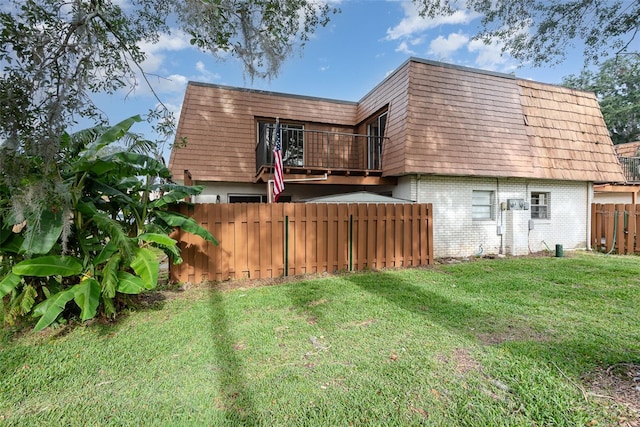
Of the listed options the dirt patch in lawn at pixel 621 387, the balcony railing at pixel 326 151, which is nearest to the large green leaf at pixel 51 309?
the dirt patch in lawn at pixel 621 387

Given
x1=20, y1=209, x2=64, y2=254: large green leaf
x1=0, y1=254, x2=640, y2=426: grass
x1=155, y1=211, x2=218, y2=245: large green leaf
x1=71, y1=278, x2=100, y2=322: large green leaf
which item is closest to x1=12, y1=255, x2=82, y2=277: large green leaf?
x1=20, y1=209, x2=64, y2=254: large green leaf

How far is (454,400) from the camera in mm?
2469

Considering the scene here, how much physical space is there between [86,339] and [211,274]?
286 centimetres

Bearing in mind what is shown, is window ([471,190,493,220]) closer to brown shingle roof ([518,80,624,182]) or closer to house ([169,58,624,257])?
house ([169,58,624,257])

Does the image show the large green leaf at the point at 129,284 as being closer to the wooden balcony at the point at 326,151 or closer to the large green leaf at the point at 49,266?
the large green leaf at the point at 49,266

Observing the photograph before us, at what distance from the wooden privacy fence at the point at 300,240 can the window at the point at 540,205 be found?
5.88 meters

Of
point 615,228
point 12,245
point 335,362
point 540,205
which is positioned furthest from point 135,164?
point 615,228

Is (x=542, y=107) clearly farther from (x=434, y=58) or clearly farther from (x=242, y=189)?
(x=242, y=189)

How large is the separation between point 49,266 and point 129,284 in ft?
2.91

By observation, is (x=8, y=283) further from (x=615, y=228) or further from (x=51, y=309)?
(x=615, y=228)

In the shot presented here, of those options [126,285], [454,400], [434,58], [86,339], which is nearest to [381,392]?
[454,400]

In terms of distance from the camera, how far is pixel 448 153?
32.0ft

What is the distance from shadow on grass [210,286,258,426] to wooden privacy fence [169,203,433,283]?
100 inches

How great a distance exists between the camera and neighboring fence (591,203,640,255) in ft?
32.8
